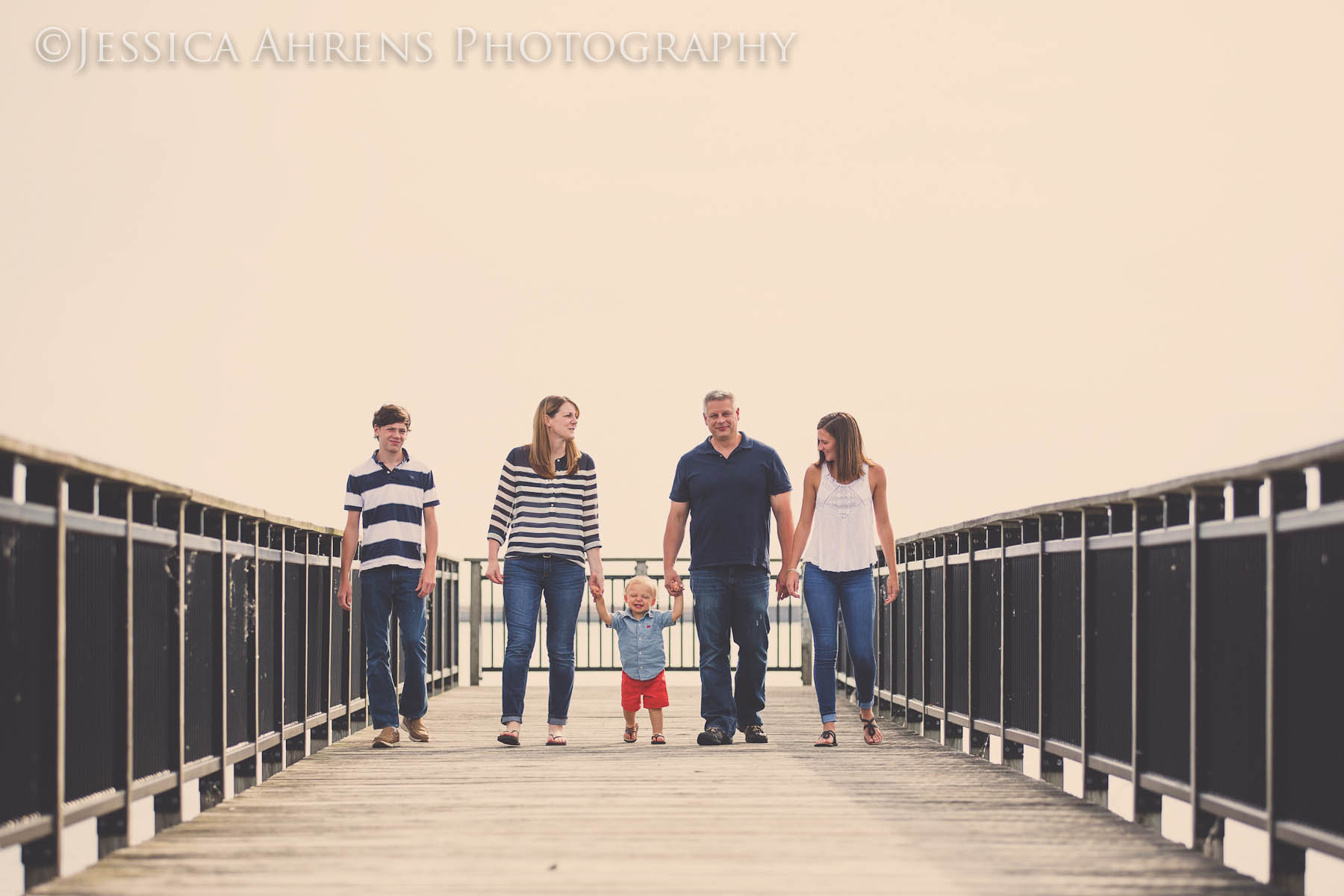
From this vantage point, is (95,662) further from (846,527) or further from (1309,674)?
(846,527)

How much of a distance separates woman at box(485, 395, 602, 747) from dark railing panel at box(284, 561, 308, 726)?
959mm

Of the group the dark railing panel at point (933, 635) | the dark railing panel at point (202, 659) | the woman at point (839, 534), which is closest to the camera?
the dark railing panel at point (202, 659)

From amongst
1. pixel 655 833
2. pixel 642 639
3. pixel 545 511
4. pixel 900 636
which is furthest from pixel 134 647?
Answer: pixel 900 636

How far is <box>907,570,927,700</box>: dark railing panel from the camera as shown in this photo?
1025 cm

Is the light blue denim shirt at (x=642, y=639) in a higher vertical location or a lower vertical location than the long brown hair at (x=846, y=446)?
lower

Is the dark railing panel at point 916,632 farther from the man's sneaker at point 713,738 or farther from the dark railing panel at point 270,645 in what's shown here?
the dark railing panel at point 270,645

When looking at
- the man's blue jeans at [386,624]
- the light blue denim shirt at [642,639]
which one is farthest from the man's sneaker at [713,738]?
the man's blue jeans at [386,624]

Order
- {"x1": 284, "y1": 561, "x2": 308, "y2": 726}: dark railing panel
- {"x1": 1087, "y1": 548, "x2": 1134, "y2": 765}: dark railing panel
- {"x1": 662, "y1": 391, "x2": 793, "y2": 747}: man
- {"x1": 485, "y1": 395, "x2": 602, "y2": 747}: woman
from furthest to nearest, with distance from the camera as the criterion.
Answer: {"x1": 662, "y1": 391, "x2": 793, "y2": 747}: man < {"x1": 485, "y1": 395, "x2": 602, "y2": 747}: woman < {"x1": 284, "y1": 561, "x2": 308, "y2": 726}: dark railing panel < {"x1": 1087, "y1": 548, "x2": 1134, "y2": 765}: dark railing panel

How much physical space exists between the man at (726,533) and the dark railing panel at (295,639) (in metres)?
1.90

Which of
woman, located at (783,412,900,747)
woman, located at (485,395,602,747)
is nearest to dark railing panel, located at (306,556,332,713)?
woman, located at (485,395,602,747)

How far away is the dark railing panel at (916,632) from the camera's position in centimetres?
1025

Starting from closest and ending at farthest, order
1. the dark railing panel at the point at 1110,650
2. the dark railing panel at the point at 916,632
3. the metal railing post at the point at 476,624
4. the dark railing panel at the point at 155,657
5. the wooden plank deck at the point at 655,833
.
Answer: the wooden plank deck at the point at 655,833 < the dark railing panel at the point at 155,657 < the dark railing panel at the point at 1110,650 < the dark railing panel at the point at 916,632 < the metal railing post at the point at 476,624

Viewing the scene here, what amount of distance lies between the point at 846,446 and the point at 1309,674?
4131mm

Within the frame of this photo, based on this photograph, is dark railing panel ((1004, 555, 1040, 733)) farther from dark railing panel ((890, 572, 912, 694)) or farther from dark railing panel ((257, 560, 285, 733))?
dark railing panel ((257, 560, 285, 733))
